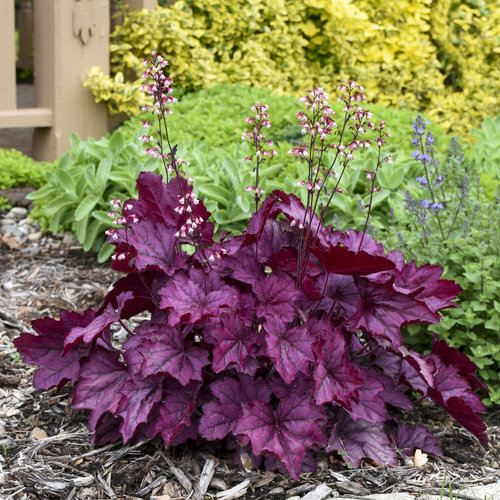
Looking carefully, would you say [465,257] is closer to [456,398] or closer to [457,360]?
[457,360]

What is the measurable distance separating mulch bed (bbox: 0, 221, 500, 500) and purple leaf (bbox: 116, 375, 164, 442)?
0.16 metres

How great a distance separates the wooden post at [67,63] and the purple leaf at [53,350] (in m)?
2.81

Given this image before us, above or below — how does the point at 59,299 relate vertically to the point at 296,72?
below

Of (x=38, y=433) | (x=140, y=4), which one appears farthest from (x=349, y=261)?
(x=140, y=4)

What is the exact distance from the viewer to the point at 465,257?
113 inches

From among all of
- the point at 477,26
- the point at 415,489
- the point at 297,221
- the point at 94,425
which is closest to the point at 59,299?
the point at 94,425

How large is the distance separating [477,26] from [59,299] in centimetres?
489

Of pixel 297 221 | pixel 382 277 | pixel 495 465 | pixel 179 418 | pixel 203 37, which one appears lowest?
pixel 495 465

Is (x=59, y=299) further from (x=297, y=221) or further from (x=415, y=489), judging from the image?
(x=415, y=489)

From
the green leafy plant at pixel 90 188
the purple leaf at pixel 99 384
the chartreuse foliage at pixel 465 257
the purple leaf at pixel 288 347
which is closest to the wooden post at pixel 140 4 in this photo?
the green leafy plant at pixel 90 188

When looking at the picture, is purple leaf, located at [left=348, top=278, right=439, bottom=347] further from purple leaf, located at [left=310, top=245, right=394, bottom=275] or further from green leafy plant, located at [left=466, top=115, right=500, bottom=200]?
green leafy plant, located at [left=466, top=115, right=500, bottom=200]

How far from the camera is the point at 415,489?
2143mm

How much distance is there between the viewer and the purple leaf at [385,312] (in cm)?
209

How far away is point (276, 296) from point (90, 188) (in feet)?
6.45
